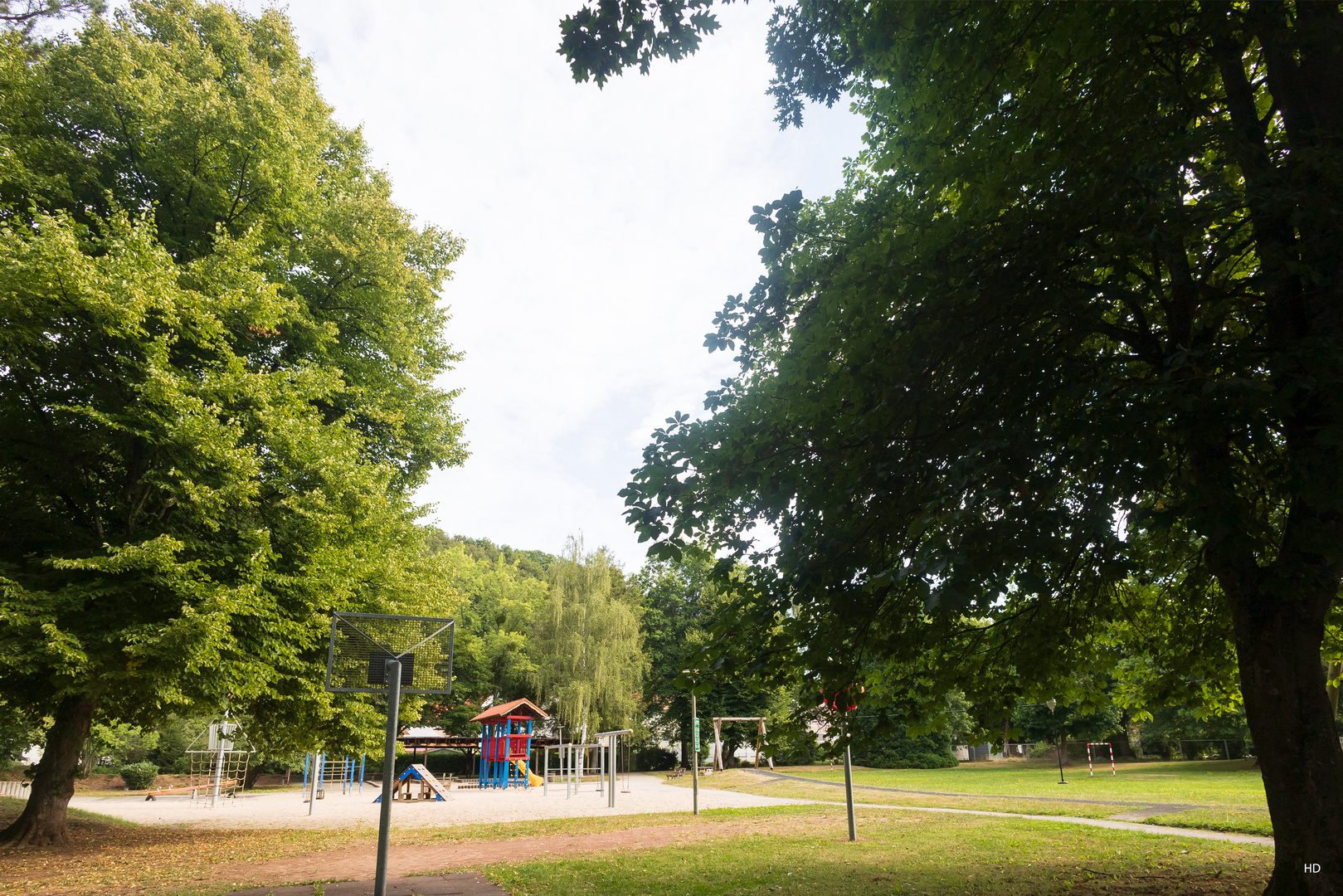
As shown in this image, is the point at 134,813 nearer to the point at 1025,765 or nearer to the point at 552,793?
the point at 552,793

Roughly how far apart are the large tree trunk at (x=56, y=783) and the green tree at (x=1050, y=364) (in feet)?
42.2

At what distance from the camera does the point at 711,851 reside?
33.4ft

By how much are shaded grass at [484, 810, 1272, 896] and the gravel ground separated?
7498mm

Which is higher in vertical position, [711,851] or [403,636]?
[403,636]

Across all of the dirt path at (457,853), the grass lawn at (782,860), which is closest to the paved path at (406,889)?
the grass lawn at (782,860)

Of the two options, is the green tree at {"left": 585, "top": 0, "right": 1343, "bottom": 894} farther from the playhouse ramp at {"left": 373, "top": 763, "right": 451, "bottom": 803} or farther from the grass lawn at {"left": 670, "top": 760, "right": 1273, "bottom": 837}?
the playhouse ramp at {"left": 373, "top": 763, "right": 451, "bottom": 803}

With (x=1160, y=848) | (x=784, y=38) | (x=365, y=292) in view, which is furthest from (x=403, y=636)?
(x=1160, y=848)

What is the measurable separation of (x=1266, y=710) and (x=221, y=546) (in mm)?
13111

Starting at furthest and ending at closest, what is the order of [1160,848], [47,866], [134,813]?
[134,813] < [47,866] < [1160,848]

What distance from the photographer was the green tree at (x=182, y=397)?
10.1 metres

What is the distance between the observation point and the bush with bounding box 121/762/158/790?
32.1 metres

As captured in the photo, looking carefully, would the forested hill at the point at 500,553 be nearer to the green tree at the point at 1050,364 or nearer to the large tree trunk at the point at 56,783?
the large tree trunk at the point at 56,783

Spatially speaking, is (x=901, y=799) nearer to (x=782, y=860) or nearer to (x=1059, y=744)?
(x=782, y=860)

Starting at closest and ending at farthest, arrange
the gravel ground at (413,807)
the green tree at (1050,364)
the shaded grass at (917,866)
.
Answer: the green tree at (1050,364) < the shaded grass at (917,866) < the gravel ground at (413,807)
